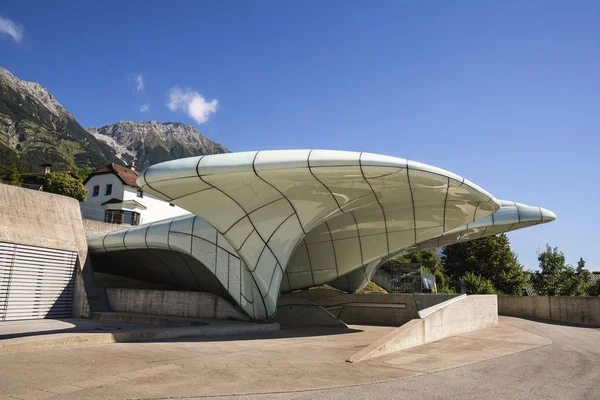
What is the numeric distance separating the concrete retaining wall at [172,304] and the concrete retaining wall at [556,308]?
2118 cm

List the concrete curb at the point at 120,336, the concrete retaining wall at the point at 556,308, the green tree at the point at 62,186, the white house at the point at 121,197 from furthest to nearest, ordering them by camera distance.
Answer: the white house at the point at 121,197 < the green tree at the point at 62,186 < the concrete retaining wall at the point at 556,308 < the concrete curb at the point at 120,336

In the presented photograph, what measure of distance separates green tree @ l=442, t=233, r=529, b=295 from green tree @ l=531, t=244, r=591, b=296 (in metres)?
3.15

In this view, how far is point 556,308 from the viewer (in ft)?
94.2

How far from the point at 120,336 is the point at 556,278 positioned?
37.9 meters

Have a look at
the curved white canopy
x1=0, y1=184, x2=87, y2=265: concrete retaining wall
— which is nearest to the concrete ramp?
the curved white canopy

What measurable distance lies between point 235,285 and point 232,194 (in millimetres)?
5891

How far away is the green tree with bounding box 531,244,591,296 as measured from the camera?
121 feet

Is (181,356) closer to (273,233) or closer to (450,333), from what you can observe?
(273,233)

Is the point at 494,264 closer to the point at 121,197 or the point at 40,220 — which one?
the point at 40,220

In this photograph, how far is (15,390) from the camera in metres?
6.51

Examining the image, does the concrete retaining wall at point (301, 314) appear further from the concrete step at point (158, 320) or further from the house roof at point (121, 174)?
the house roof at point (121, 174)

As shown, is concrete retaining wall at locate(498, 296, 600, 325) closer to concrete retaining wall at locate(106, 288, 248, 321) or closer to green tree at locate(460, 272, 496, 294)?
green tree at locate(460, 272, 496, 294)

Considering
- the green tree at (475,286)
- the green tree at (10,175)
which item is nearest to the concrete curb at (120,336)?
the green tree at (475,286)

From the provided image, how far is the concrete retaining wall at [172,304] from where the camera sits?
2028 centimetres
